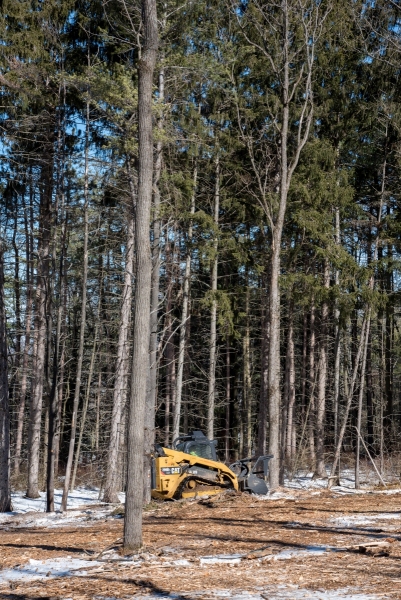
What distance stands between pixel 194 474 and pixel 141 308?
6.99m

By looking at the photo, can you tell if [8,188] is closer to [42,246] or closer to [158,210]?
[42,246]

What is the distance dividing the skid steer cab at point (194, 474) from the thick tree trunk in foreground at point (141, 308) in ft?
19.2

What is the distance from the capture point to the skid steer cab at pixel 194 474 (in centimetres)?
1405

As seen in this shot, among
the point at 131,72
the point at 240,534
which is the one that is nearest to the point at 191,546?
the point at 240,534

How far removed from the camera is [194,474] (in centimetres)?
1434

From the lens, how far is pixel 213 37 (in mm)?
17562

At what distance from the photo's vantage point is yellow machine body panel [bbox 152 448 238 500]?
14047 mm

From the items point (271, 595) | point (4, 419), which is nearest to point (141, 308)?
point (271, 595)

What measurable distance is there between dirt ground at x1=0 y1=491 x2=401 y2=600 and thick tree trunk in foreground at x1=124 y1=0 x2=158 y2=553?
0.54 metres

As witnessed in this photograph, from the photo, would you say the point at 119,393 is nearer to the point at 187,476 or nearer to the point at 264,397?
the point at 187,476

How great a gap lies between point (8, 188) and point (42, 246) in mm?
2165

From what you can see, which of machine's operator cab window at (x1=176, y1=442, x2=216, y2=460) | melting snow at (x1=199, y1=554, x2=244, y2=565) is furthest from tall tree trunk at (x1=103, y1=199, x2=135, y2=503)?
melting snow at (x1=199, y1=554, x2=244, y2=565)

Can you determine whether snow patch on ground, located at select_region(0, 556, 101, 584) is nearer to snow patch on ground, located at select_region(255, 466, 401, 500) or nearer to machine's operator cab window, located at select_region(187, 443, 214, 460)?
snow patch on ground, located at select_region(255, 466, 401, 500)

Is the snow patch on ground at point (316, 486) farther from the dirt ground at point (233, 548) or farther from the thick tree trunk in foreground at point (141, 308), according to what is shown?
the thick tree trunk in foreground at point (141, 308)
